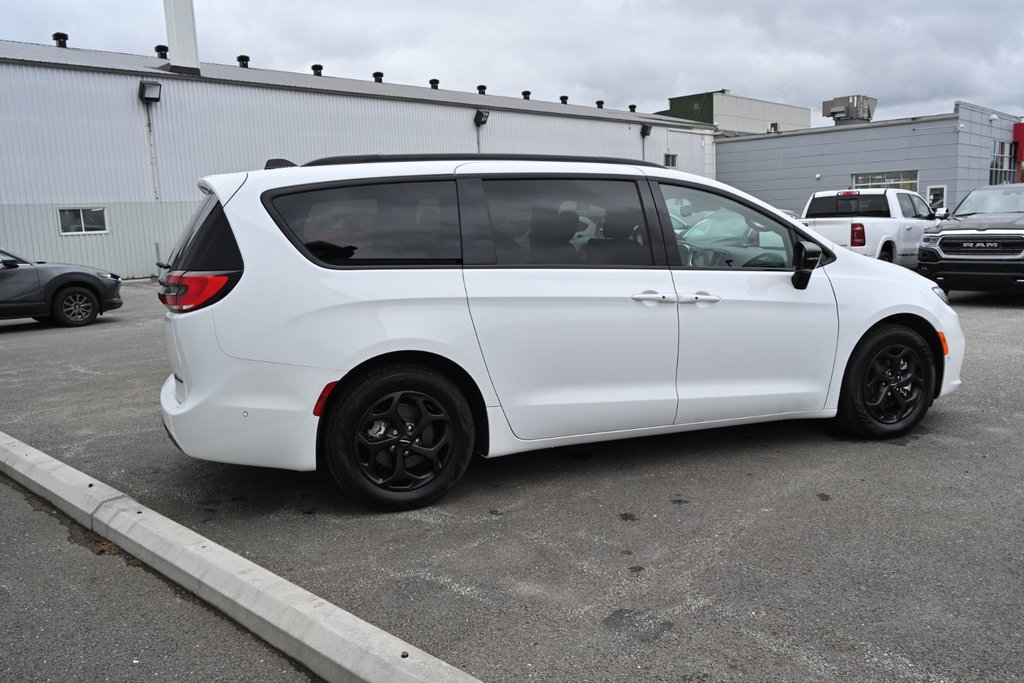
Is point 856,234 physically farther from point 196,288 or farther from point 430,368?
point 196,288

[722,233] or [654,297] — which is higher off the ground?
[722,233]

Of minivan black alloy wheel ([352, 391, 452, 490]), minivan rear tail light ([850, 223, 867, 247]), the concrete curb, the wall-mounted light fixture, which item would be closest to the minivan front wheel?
minivan black alloy wheel ([352, 391, 452, 490])

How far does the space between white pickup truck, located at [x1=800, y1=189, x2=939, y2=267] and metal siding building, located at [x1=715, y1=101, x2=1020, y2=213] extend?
20315 mm

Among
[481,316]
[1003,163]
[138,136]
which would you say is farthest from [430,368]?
[1003,163]

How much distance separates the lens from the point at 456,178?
4.43 metres

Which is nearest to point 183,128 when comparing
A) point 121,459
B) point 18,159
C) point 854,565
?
point 18,159

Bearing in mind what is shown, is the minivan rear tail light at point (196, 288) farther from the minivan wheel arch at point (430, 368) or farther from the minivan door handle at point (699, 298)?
the minivan door handle at point (699, 298)

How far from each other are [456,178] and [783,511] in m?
2.43

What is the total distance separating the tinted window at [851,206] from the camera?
15795 millimetres

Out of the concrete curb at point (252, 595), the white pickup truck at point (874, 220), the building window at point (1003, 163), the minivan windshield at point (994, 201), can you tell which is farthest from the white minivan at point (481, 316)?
the building window at point (1003, 163)

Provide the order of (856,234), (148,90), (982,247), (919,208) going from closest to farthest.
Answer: (982,247)
(856,234)
(919,208)
(148,90)

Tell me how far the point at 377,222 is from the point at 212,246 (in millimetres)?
817

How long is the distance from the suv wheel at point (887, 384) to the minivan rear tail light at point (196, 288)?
3783 mm

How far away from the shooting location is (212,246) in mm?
4039
